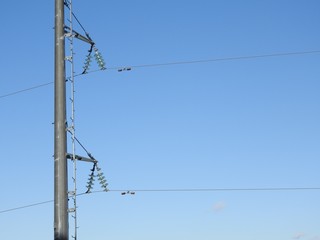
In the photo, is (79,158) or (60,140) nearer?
(60,140)

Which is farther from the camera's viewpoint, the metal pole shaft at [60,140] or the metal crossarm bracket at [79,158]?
the metal crossarm bracket at [79,158]

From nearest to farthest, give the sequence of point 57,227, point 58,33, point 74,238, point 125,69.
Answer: point 57,227, point 74,238, point 58,33, point 125,69

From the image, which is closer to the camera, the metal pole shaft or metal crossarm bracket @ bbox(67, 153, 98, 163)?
the metal pole shaft

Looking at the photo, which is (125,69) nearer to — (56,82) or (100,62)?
(100,62)

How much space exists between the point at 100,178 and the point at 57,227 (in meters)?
3.71

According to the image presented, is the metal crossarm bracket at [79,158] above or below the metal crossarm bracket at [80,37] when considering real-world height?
below

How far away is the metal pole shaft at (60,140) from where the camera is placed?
56.4ft

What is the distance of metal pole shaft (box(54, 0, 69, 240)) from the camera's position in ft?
56.4

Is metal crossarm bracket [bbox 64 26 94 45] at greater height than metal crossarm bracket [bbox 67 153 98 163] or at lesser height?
greater

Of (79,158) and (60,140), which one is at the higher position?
(60,140)

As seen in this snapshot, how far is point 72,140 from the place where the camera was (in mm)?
18828

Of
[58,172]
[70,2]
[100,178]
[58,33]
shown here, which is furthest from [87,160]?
[70,2]

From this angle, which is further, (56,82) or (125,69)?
(125,69)

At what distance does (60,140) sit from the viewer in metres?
18.1
